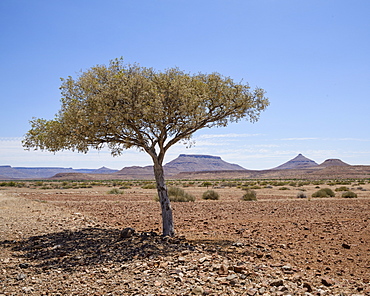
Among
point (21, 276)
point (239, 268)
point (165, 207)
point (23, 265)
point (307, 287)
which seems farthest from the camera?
point (165, 207)

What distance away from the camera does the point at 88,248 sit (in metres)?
10.9

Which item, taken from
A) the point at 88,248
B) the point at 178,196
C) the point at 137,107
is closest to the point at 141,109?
the point at 137,107

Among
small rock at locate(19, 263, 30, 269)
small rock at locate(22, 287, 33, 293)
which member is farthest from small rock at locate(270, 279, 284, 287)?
small rock at locate(19, 263, 30, 269)

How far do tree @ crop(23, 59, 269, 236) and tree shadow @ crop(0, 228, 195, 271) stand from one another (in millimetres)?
1638

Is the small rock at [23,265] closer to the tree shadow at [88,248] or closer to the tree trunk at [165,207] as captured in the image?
the tree shadow at [88,248]

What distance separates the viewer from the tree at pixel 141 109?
1159 cm

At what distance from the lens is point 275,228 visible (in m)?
14.6

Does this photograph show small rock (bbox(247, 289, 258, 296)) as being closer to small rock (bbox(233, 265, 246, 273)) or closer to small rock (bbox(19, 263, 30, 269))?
small rock (bbox(233, 265, 246, 273))

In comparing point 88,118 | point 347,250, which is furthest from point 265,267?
point 88,118

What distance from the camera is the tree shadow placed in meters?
9.65

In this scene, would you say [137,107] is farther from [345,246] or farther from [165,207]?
[345,246]

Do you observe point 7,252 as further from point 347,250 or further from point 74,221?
point 347,250

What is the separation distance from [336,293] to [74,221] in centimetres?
1271

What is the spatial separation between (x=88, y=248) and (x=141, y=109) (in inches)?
181
